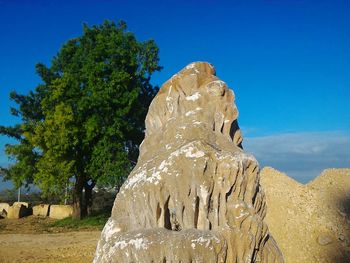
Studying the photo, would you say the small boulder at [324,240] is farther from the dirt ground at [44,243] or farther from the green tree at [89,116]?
the green tree at [89,116]

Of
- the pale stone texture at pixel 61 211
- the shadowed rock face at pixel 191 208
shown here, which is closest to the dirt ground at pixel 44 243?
the pale stone texture at pixel 61 211

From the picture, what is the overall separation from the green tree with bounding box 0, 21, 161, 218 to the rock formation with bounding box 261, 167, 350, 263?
27.8ft

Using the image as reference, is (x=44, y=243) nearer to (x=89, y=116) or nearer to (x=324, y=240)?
(x=89, y=116)

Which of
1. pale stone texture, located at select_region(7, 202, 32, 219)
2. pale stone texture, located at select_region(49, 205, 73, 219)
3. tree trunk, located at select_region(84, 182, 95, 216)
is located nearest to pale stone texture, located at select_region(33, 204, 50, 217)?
pale stone texture, located at select_region(7, 202, 32, 219)

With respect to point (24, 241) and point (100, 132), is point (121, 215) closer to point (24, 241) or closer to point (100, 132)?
point (24, 241)

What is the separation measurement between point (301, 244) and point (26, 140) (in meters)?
17.3

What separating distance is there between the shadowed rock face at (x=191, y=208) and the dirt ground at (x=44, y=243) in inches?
413

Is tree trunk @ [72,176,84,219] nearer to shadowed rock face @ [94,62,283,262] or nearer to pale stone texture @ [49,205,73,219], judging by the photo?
pale stone texture @ [49,205,73,219]

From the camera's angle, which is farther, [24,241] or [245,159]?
[24,241]

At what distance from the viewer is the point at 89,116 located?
2464 centimetres

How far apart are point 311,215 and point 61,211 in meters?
17.7

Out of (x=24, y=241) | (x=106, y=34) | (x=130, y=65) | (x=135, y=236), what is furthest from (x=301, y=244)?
(x=106, y=34)

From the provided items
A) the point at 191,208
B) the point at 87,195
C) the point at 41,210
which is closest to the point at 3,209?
the point at 41,210

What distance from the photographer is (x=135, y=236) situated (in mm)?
4543
